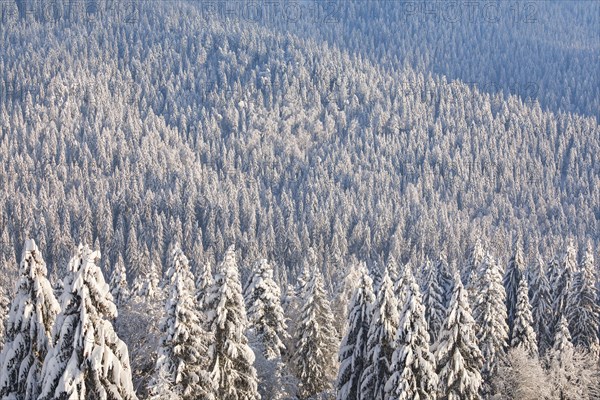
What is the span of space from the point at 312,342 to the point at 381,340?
12.6 m

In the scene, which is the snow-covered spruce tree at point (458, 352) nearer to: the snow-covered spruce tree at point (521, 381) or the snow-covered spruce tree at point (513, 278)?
the snow-covered spruce tree at point (521, 381)

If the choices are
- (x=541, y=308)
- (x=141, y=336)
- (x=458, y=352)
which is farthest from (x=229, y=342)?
(x=541, y=308)

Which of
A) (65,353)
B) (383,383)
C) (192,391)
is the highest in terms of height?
(65,353)

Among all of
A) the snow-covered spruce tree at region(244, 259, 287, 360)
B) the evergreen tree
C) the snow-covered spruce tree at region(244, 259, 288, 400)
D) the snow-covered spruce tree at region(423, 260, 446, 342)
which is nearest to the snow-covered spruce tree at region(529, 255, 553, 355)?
the evergreen tree

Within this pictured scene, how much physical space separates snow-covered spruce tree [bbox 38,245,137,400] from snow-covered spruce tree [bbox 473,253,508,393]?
2741 centimetres

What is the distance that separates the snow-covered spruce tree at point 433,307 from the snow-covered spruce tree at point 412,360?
1502 centimetres

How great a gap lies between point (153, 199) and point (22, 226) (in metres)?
37.1

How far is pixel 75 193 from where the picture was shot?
19125 centimetres

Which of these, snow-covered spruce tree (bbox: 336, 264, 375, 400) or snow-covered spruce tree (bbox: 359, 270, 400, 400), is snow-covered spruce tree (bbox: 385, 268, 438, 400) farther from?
snow-covered spruce tree (bbox: 336, 264, 375, 400)

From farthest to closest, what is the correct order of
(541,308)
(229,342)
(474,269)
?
Answer: (474,269) → (541,308) → (229,342)

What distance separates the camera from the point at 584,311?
162 feet

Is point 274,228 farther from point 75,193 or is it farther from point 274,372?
point 274,372

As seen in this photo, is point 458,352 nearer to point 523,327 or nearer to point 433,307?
point 433,307

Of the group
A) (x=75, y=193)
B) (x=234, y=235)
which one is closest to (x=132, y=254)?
(x=234, y=235)
